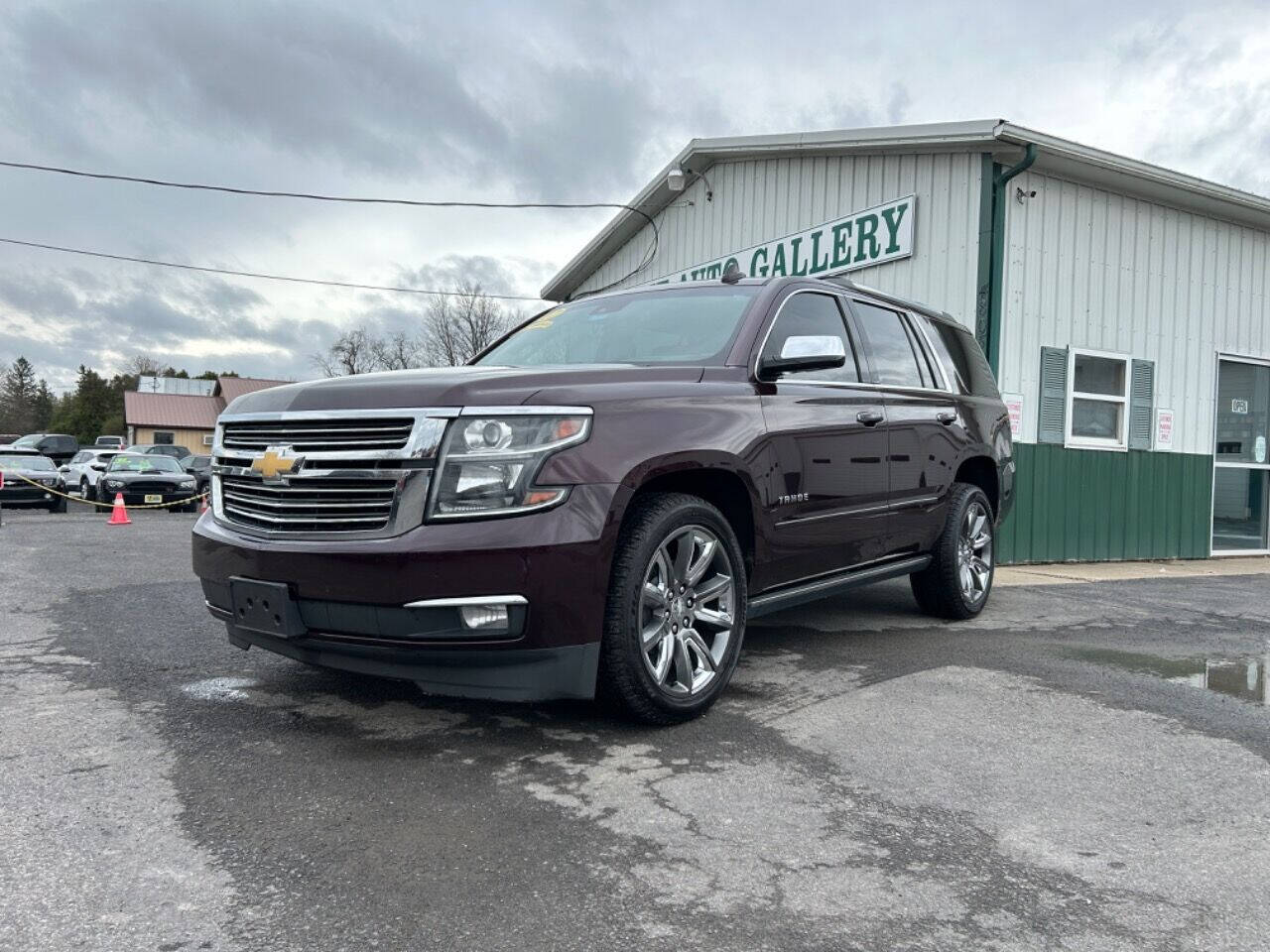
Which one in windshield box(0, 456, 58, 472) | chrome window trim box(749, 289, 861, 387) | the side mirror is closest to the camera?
the side mirror

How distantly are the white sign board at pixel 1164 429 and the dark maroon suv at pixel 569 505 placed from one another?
7.64m

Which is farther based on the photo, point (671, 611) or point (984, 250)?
point (984, 250)

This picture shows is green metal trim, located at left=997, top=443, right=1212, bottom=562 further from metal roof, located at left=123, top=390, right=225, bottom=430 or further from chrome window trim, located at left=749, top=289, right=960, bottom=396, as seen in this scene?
metal roof, located at left=123, top=390, right=225, bottom=430

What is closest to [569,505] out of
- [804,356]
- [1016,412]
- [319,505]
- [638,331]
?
[319,505]

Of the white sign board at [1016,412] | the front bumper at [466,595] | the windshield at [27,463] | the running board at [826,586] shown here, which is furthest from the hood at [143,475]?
the front bumper at [466,595]

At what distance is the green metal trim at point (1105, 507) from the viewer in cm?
977

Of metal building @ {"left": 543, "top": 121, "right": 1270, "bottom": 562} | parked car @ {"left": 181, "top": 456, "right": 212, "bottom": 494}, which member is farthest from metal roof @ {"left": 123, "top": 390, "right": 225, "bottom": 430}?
metal building @ {"left": 543, "top": 121, "right": 1270, "bottom": 562}

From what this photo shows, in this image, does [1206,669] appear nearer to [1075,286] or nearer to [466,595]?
[466,595]

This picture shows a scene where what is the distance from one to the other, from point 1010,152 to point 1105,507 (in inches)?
156

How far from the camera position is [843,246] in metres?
10.9

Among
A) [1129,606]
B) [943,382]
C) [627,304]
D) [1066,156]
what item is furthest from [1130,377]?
[627,304]

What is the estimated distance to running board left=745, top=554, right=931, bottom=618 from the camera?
4.20 metres

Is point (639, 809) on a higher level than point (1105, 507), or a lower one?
lower

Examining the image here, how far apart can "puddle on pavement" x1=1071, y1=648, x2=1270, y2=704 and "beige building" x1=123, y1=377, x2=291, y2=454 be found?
64075 millimetres
